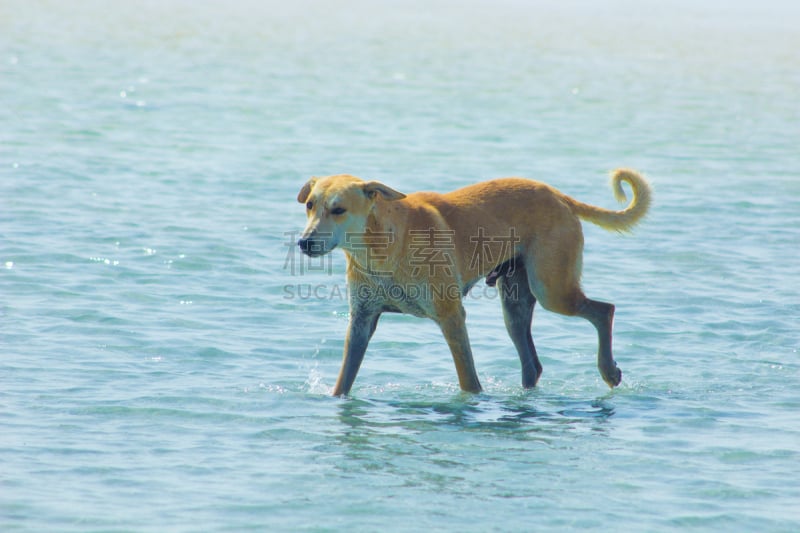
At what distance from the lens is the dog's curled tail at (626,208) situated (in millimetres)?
10344

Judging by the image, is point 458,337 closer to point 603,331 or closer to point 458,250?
point 458,250

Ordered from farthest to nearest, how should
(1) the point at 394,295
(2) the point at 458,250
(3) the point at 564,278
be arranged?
1. (3) the point at 564,278
2. (2) the point at 458,250
3. (1) the point at 394,295

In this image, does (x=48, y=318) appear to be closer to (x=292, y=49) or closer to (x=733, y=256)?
(x=733, y=256)

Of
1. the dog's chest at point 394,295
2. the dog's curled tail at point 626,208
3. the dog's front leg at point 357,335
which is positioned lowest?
the dog's front leg at point 357,335

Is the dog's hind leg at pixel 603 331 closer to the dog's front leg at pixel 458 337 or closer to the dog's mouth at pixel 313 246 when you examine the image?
the dog's front leg at pixel 458 337

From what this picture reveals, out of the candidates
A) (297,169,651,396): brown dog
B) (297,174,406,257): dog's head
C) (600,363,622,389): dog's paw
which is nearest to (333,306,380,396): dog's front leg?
(297,169,651,396): brown dog

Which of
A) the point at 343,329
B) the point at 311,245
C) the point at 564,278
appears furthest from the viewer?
the point at 343,329

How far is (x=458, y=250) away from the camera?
9.48 m

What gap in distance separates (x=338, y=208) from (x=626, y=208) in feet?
9.52

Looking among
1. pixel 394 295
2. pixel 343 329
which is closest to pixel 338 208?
pixel 394 295

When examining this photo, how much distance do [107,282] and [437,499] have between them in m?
6.48

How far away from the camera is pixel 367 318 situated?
31.1 ft

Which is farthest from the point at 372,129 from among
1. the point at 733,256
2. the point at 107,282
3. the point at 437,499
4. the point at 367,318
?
the point at 437,499

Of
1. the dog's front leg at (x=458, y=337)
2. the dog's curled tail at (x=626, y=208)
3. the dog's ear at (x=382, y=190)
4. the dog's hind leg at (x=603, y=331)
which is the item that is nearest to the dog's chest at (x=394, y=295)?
the dog's front leg at (x=458, y=337)
